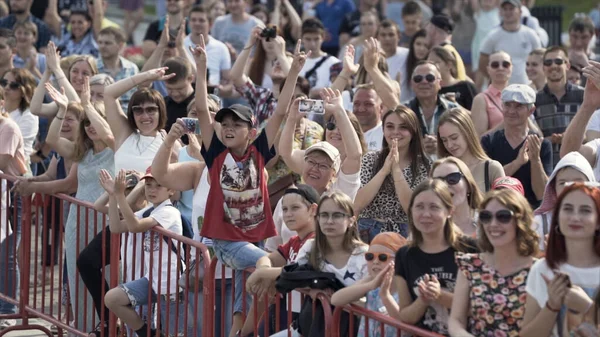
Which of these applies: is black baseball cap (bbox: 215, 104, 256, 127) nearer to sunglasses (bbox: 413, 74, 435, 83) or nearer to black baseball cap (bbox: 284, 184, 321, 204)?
black baseball cap (bbox: 284, 184, 321, 204)

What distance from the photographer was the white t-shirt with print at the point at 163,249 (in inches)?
343

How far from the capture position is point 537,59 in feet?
42.4

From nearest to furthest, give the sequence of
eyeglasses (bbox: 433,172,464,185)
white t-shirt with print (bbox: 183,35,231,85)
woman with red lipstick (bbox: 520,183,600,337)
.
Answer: woman with red lipstick (bbox: 520,183,600,337) → eyeglasses (bbox: 433,172,464,185) → white t-shirt with print (bbox: 183,35,231,85)

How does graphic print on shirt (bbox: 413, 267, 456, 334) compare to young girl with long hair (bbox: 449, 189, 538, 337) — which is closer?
young girl with long hair (bbox: 449, 189, 538, 337)

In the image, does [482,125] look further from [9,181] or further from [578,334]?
[578,334]

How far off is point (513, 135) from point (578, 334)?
4.20 meters

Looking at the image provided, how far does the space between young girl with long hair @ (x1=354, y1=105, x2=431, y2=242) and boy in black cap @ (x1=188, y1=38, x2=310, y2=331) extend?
0.69 m

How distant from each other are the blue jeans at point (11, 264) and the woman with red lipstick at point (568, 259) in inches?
214

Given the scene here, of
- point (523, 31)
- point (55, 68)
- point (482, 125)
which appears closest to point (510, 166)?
point (482, 125)

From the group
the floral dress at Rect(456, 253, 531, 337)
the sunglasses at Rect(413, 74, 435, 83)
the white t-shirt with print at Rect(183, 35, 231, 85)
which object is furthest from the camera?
the white t-shirt with print at Rect(183, 35, 231, 85)

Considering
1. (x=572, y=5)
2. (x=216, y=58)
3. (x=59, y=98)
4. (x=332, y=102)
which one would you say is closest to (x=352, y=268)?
(x=332, y=102)

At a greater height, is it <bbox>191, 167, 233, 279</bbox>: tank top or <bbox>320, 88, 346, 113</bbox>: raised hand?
<bbox>320, 88, 346, 113</bbox>: raised hand

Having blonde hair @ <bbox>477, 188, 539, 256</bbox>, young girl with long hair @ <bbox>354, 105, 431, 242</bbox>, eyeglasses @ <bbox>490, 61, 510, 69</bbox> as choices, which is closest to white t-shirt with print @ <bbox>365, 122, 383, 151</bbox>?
young girl with long hair @ <bbox>354, 105, 431, 242</bbox>

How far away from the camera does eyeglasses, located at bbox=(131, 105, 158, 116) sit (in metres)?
9.82
